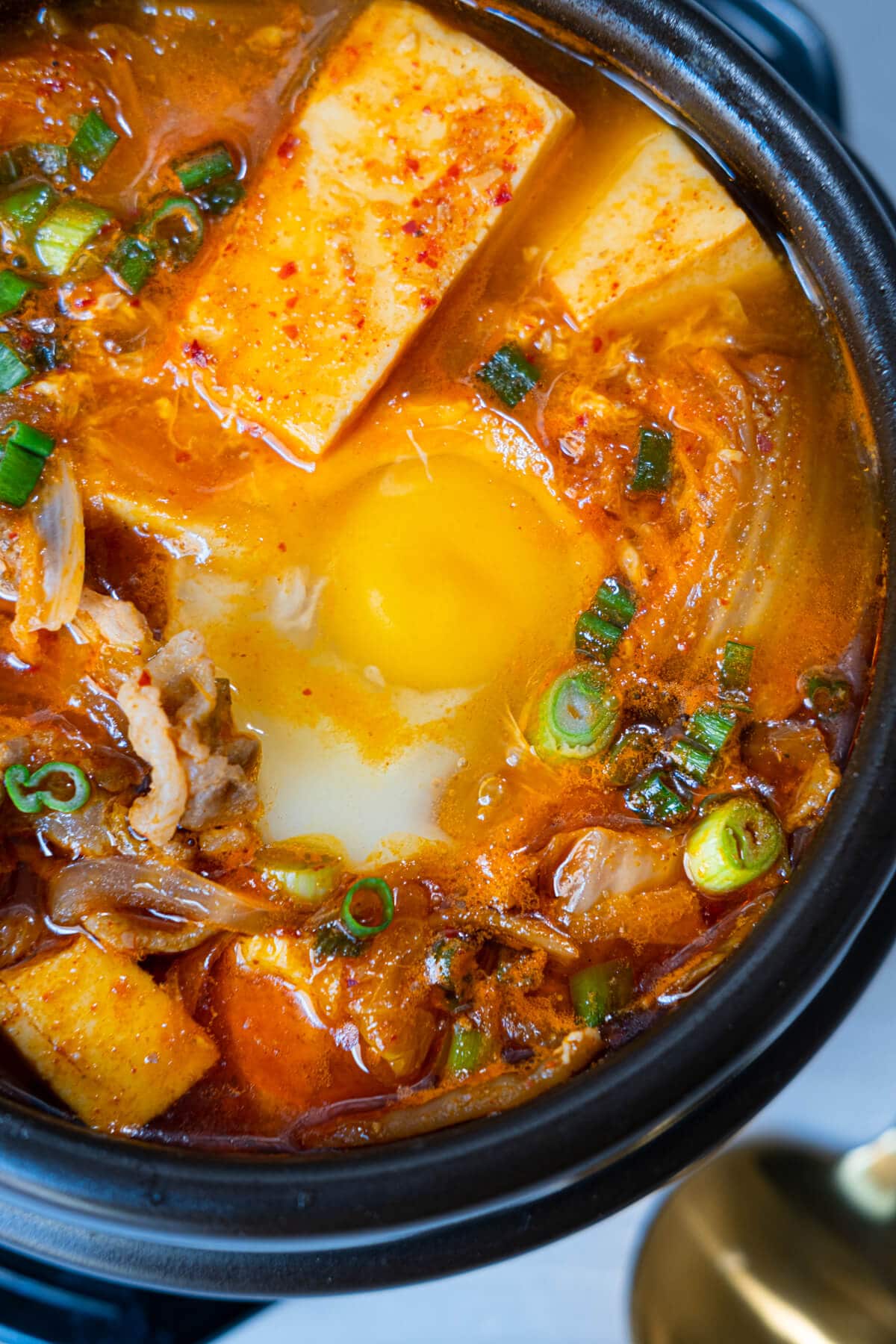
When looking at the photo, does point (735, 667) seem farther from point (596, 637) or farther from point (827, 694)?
point (596, 637)

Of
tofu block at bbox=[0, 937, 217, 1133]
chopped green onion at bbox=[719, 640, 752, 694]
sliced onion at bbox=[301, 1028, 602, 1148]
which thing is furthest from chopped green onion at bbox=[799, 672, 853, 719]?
tofu block at bbox=[0, 937, 217, 1133]

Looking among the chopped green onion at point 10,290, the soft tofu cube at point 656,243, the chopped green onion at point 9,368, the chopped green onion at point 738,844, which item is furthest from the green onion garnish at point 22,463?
the chopped green onion at point 738,844

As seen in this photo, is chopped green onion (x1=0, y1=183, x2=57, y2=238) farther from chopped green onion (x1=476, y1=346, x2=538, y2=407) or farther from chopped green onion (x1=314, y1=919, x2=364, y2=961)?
chopped green onion (x1=314, y1=919, x2=364, y2=961)

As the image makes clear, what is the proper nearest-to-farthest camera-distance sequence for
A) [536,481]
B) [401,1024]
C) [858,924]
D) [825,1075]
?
[858,924]
[401,1024]
[536,481]
[825,1075]

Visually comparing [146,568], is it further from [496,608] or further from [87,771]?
[496,608]

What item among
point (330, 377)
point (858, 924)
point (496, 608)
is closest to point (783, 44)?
point (330, 377)

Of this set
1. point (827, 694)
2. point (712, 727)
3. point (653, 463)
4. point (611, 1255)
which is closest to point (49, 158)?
point (653, 463)
